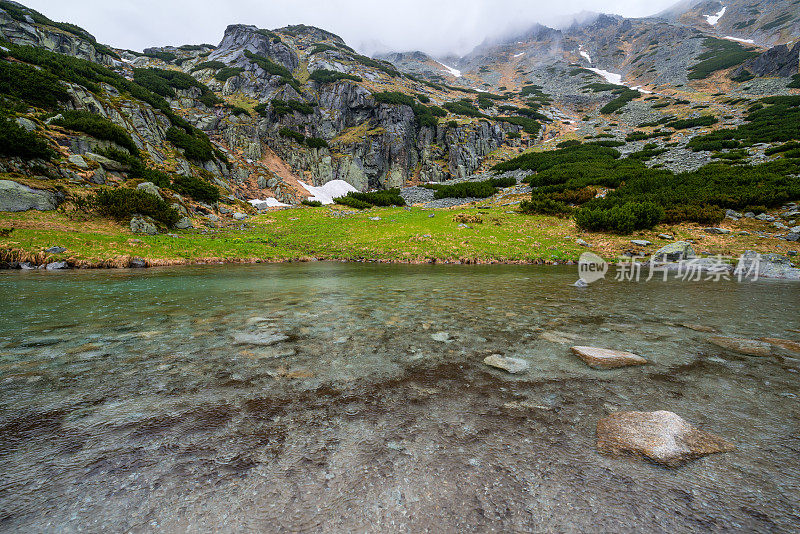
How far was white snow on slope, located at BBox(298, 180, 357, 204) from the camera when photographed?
49941 millimetres

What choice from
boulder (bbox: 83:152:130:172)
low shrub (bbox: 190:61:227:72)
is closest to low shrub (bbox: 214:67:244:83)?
low shrub (bbox: 190:61:227:72)

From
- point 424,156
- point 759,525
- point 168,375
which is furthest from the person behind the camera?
point 424,156

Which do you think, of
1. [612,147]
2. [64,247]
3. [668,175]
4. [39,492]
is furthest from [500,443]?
[612,147]

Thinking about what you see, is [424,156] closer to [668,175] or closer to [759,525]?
[668,175]

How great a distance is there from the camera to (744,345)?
400 cm

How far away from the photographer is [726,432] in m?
2.17

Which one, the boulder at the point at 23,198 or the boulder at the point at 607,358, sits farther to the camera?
the boulder at the point at 23,198

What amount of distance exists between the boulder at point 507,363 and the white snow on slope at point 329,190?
4792 centimetres

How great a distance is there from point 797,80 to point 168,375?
89.3 metres

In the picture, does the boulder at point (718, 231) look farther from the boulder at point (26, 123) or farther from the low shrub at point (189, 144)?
the low shrub at point (189, 144)

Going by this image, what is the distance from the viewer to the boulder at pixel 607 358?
3.39m

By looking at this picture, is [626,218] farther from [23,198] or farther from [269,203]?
[269,203]

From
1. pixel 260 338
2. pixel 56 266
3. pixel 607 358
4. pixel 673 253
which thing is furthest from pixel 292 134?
pixel 607 358

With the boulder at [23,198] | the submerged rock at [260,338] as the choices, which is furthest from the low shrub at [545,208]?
the boulder at [23,198]
